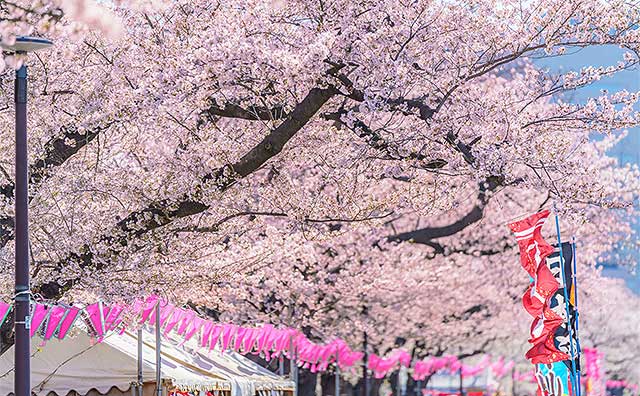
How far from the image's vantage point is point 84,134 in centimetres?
1216

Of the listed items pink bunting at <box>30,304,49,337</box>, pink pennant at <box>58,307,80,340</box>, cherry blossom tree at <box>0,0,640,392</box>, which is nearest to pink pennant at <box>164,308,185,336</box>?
cherry blossom tree at <box>0,0,640,392</box>

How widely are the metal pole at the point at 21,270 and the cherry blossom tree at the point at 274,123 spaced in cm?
104

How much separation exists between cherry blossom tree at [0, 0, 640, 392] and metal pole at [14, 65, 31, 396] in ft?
3.41

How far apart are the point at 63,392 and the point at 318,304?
12.1m

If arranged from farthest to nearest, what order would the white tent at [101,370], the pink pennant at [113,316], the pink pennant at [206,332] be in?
the pink pennant at [206,332] < the white tent at [101,370] < the pink pennant at [113,316]

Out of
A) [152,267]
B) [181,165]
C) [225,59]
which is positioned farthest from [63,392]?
[225,59]

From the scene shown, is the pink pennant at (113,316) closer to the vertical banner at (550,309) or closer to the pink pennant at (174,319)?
the pink pennant at (174,319)

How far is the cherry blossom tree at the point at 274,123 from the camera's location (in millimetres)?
10953

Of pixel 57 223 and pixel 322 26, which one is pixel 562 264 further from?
pixel 57 223

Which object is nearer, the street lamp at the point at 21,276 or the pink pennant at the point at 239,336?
the street lamp at the point at 21,276

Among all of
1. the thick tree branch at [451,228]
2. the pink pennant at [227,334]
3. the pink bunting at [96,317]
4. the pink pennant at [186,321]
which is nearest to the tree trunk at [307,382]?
the thick tree branch at [451,228]

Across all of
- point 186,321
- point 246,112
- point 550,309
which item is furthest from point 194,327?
point 550,309

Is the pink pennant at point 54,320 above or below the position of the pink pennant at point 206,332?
below

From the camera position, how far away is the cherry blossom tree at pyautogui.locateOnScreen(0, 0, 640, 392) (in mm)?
10953
